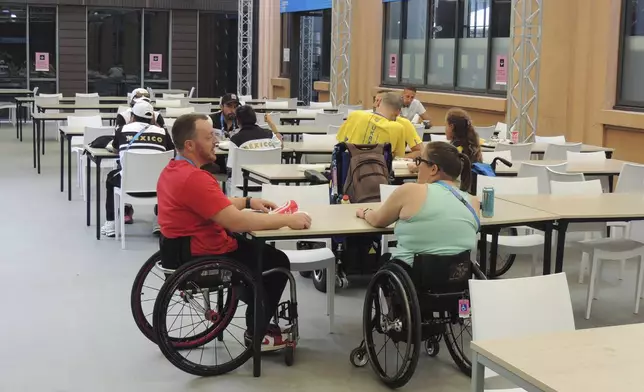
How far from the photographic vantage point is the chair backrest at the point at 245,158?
7.04 m

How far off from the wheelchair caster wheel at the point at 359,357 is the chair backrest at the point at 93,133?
5.07 m

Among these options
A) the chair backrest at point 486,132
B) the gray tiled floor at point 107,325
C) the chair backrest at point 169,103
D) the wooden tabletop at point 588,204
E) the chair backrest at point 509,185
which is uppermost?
the chair backrest at point 169,103

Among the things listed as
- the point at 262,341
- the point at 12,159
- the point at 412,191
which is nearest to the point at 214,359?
the point at 262,341

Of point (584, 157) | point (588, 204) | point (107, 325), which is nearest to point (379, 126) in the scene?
point (588, 204)

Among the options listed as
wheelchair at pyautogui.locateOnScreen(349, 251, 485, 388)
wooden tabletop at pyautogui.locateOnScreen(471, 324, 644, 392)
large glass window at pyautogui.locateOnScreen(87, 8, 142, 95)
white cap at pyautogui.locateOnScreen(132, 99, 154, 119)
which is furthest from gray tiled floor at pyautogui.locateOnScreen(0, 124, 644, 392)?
large glass window at pyautogui.locateOnScreen(87, 8, 142, 95)

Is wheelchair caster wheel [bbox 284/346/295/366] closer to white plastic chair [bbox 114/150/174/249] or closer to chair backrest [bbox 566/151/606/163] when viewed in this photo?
white plastic chair [bbox 114/150/174/249]

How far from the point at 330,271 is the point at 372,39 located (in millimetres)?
11545

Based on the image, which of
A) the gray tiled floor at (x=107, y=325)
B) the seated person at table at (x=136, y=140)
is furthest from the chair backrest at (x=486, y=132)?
the seated person at table at (x=136, y=140)

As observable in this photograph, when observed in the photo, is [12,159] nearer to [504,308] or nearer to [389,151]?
[389,151]

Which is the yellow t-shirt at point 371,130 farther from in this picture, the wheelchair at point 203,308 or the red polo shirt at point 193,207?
the red polo shirt at point 193,207

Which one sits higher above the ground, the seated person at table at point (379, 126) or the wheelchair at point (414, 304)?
the seated person at table at point (379, 126)

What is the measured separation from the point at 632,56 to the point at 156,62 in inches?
515

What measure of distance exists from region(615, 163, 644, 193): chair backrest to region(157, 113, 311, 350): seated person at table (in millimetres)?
3299

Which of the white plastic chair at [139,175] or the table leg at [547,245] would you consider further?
the white plastic chair at [139,175]
